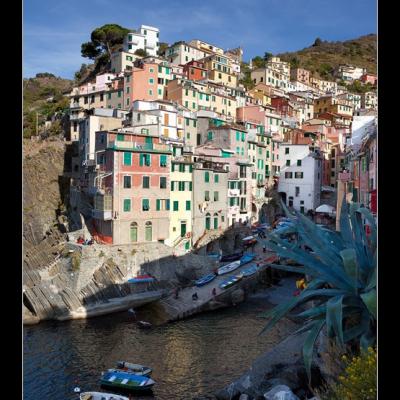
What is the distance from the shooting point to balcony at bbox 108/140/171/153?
33.8m

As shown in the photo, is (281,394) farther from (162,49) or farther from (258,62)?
(258,62)

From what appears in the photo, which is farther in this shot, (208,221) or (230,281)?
(208,221)

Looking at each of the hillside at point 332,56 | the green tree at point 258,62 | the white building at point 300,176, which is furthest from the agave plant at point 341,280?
the hillside at point 332,56

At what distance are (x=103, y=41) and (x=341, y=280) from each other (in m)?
74.7

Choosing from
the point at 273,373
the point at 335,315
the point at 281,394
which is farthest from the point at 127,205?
the point at 335,315

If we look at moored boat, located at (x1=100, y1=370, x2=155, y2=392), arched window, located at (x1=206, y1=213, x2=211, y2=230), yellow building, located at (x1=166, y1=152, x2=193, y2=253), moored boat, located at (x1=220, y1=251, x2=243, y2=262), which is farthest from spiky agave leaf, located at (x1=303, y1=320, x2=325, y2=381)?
arched window, located at (x1=206, y1=213, x2=211, y2=230)

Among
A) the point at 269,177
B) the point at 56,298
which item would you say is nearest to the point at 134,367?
the point at 56,298

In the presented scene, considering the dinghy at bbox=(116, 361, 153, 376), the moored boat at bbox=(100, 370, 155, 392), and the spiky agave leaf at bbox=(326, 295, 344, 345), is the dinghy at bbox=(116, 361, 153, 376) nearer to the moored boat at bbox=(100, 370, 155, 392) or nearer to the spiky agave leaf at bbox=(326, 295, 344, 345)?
the moored boat at bbox=(100, 370, 155, 392)

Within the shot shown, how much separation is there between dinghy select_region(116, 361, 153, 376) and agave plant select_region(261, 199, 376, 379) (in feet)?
36.6

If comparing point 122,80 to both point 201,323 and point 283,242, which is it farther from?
point 283,242

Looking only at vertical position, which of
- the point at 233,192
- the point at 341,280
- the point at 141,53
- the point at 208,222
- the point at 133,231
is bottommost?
the point at 133,231

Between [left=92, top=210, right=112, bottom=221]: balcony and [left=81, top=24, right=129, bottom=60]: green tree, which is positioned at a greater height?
[left=81, top=24, right=129, bottom=60]: green tree

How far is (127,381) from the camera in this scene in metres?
19.4

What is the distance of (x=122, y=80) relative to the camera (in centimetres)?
5678
